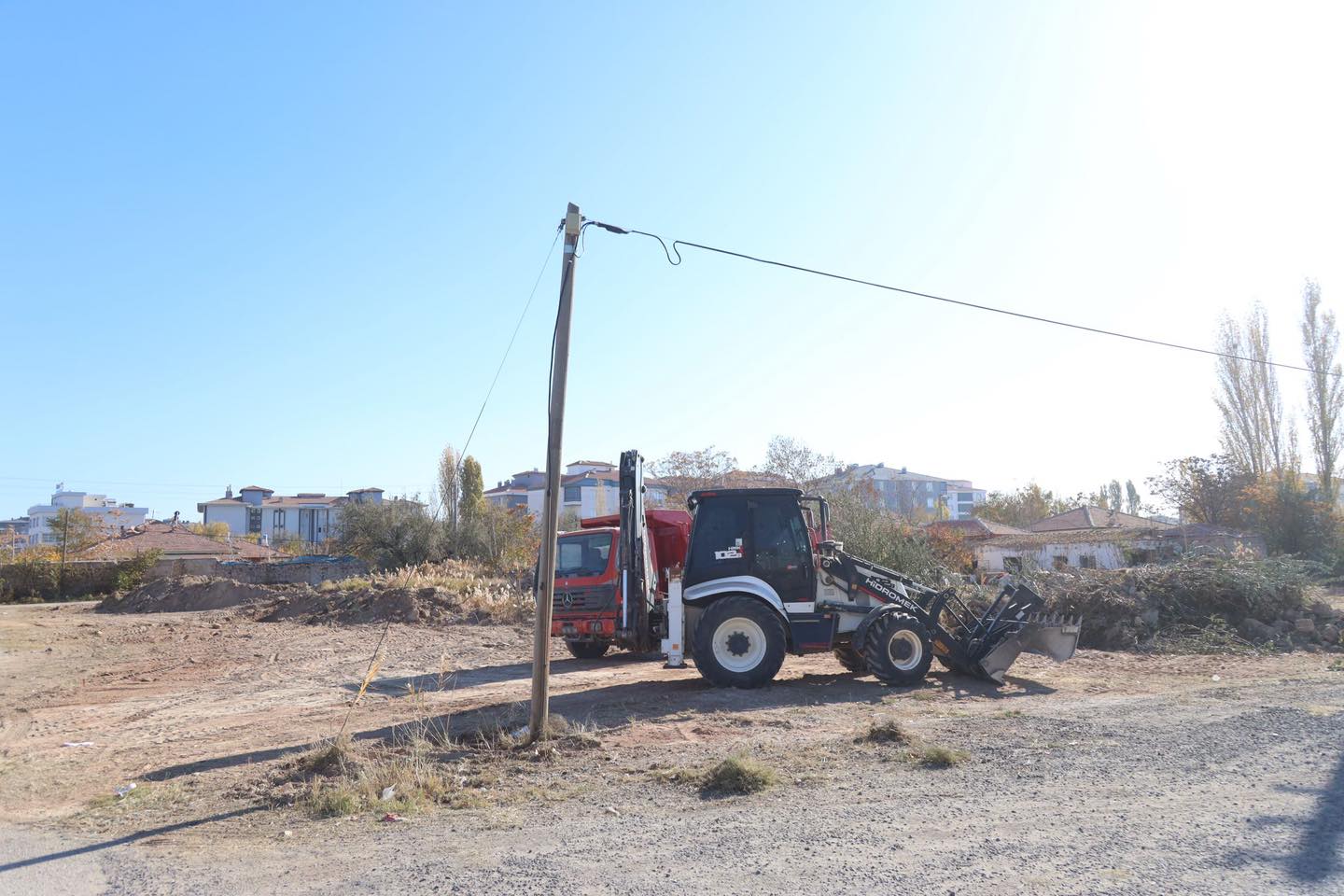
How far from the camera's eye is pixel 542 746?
868cm

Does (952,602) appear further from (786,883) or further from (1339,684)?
(786,883)

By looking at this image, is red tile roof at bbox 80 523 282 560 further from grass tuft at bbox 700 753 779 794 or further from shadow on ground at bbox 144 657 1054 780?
grass tuft at bbox 700 753 779 794

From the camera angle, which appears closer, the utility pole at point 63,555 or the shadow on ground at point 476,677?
the shadow on ground at point 476,677

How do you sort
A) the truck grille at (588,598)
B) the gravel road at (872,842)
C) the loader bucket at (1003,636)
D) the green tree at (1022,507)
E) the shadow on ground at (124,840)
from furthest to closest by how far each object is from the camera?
1. the green tree at (1022,507)
2. the truck grille at (588,598)
3. the loader bucket at (1003,636)
4. the shadow on ground at (124,840)
5. the gravel road at (872,842)

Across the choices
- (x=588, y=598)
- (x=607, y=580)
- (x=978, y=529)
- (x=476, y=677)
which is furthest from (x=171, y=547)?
(x=607, y=580)

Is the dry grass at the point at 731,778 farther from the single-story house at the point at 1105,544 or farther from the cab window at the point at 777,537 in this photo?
the single-story house at the point at 1105,544

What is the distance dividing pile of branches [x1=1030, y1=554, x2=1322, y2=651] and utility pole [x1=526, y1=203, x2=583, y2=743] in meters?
12.5

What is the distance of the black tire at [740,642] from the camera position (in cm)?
1194

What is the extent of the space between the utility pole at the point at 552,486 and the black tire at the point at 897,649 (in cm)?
486

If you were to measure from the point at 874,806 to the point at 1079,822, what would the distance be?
1.35 metres

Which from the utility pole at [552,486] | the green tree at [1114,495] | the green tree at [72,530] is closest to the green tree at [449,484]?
the green tree at [72,530]

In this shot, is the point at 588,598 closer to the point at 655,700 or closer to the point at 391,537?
the point at 655,700

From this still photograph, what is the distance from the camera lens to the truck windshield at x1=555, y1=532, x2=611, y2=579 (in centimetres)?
1506

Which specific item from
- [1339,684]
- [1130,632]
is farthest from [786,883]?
[1130,632]
